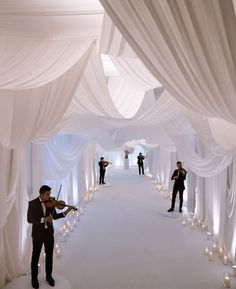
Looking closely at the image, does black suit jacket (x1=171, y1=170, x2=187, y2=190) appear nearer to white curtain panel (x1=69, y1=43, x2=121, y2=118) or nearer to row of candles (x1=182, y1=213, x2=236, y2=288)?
row of candles (x1=182, y1=213, x2=236, y2=288)

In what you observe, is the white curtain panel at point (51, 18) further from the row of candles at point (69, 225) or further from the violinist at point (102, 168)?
the violinist at point (102, 168)

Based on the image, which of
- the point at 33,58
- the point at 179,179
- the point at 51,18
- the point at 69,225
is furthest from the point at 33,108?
the point at 179,179

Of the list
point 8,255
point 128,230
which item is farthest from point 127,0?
point 128,230

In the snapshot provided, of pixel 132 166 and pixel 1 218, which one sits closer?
pixel 1 218

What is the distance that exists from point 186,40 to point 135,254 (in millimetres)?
3761

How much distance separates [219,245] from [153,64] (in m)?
3.78

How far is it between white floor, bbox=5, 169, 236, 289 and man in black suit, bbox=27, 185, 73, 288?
0.43 metres

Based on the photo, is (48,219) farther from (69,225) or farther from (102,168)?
(102,168)

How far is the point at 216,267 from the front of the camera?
154 inches

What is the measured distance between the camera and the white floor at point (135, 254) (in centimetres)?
355

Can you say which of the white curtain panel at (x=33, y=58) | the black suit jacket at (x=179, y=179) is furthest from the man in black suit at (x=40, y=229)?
the black suit jacket at (x=179, y=179)

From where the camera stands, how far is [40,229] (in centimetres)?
330

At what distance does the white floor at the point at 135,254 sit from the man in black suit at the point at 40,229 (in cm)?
43

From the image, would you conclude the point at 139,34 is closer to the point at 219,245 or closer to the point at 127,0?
the point at 127,0
